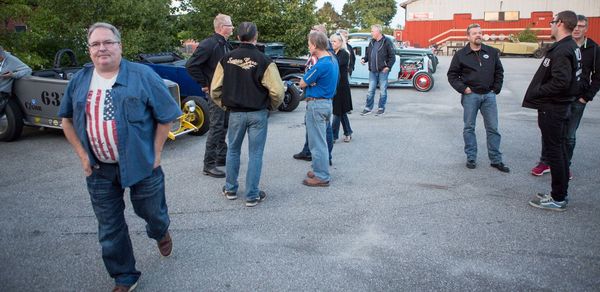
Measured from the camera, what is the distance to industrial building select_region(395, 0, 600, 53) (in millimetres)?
36469

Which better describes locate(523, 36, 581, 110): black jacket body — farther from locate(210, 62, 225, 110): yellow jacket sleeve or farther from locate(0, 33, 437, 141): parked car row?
locate(0, 33, 437, 141): parked car row

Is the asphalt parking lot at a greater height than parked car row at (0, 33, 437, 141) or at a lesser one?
lesser

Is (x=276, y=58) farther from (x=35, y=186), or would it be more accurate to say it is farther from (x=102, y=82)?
(x=102, y=82)

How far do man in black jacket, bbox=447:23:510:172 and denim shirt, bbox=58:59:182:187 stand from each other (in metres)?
4.07

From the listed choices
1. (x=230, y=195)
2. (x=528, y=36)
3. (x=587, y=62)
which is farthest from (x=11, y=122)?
(x=528, y=36)

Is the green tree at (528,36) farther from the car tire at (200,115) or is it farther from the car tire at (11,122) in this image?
the car tire at (11,122)

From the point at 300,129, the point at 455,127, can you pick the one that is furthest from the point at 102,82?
the point at 455,127

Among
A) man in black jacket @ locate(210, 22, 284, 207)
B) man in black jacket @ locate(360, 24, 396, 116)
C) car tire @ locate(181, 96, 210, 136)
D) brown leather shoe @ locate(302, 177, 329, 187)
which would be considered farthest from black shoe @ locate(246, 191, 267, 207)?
man in black jacket @ locate(360, 24, 396, 116)

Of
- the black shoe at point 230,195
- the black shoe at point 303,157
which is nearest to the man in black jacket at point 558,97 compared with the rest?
the black shoe at point 303,157

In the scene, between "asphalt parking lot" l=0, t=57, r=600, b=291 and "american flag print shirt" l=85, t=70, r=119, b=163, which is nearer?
"american flag print shirt" l=85, t=70, r=119, b=163

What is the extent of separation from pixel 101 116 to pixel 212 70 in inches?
120

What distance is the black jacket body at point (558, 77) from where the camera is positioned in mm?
4531

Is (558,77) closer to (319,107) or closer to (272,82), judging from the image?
(319,107)

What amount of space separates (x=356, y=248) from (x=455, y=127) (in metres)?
5.57
